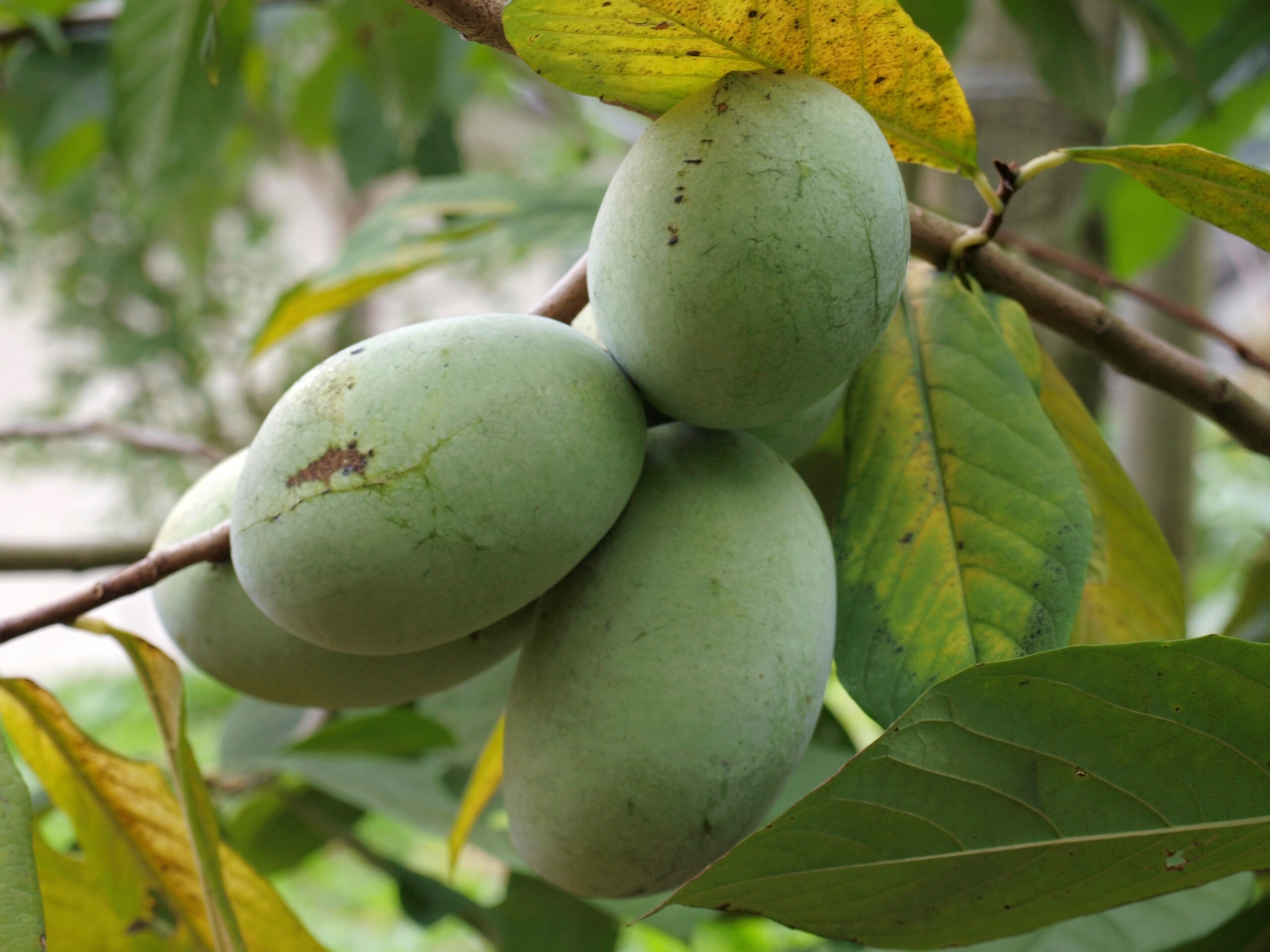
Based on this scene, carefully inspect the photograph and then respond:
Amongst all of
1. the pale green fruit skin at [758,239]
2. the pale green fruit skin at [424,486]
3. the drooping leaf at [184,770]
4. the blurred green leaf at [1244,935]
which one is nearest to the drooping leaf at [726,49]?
the pale green fruit skin at [758,239]

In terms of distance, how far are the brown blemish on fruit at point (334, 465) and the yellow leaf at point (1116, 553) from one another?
41cm

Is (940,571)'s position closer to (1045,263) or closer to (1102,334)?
(1102,334)

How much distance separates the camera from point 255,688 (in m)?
0.54

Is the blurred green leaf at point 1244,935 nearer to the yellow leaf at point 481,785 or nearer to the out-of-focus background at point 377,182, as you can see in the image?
the out-of-focus background at point 377,182

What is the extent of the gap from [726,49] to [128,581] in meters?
0.36

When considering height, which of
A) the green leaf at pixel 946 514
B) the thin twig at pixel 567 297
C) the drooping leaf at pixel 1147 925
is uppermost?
the thin twig at pixel 567 297

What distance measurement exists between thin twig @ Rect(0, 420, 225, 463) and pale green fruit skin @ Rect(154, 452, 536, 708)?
39 cm

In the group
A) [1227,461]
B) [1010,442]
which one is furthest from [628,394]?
[1227,461]

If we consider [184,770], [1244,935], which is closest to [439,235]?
[184,770]

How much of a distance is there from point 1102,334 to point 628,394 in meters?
0.28

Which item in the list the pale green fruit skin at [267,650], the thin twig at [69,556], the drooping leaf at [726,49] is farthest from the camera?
the thin twig at [69,556]

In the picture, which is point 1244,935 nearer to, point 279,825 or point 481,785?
point 481,785

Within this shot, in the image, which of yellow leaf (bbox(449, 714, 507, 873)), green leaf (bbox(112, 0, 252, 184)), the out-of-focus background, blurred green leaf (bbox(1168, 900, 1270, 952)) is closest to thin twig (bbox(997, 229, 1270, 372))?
the out-of-focus background

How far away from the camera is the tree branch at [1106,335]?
548 mm
